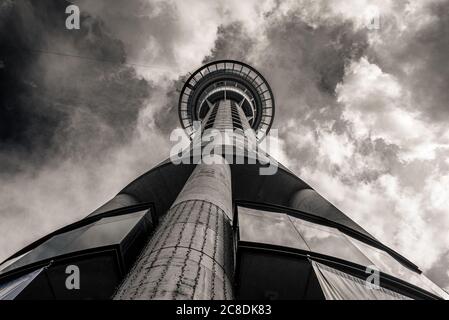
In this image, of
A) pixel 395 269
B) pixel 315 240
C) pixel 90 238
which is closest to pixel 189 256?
pixel 315 240

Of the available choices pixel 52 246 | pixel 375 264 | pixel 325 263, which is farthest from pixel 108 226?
pixel 375 264

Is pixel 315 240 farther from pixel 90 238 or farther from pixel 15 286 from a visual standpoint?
pixel 15 286

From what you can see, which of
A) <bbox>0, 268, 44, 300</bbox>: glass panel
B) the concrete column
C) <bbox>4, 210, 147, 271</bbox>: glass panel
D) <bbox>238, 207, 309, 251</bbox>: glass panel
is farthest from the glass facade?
<bbox>0, 268, 44, 300</bbox>: glass panel

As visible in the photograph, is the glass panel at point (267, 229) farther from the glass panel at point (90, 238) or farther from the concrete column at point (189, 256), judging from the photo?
the glass panel at point (90, 238)

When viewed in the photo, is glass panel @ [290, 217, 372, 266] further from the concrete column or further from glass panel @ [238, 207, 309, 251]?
the concrete column

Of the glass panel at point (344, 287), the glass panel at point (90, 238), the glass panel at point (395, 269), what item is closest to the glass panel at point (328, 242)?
the glass panel at point (395, 269)
